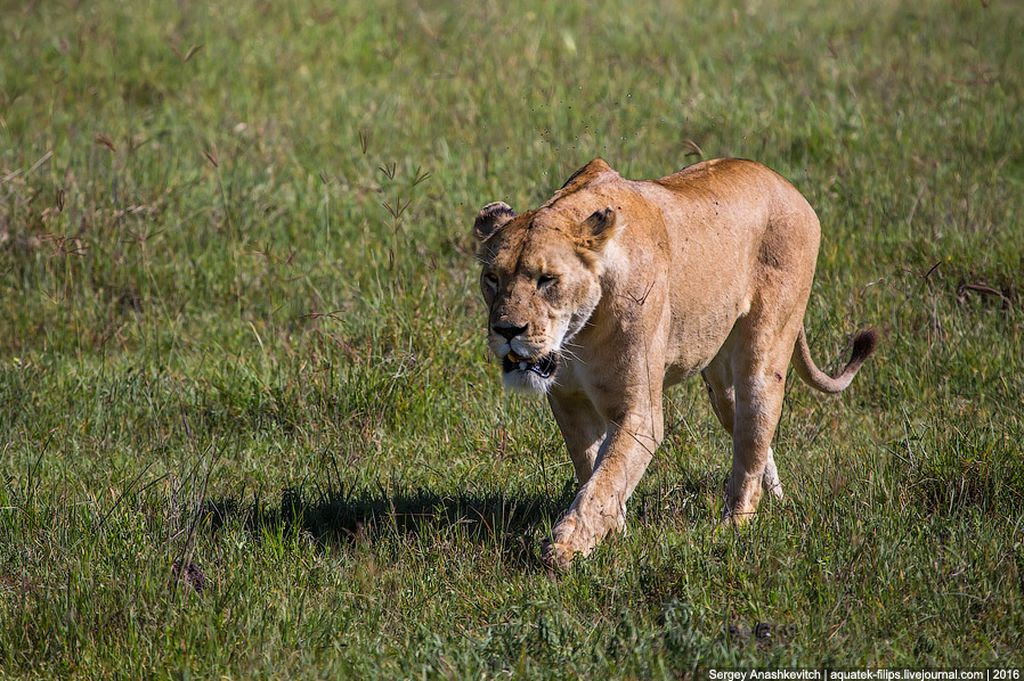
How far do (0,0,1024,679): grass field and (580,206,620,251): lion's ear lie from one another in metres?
1.02

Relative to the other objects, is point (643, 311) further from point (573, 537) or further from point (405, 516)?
point (405, 516)

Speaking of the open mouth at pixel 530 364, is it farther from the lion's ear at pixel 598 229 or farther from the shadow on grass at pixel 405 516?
the shadow on grass at pixel 405 516

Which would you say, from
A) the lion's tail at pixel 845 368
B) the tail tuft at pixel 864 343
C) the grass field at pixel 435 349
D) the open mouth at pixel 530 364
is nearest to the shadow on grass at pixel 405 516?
the grass field at pixel 435 349

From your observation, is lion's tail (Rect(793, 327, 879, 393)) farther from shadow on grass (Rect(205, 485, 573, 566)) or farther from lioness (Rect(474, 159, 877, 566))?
shadow on grass (Rect(205, 485, 573, 566))

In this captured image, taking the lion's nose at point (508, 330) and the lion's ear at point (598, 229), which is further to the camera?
the lion's ear at point (598, 229)

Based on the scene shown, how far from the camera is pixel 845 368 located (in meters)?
5.80

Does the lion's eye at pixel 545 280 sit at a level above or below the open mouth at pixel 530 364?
above

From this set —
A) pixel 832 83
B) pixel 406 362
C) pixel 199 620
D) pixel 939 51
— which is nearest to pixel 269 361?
pixel 406 362

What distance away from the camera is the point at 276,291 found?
7.38m

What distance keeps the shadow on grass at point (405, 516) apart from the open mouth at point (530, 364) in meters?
0.57

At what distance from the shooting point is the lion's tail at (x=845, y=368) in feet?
18.6

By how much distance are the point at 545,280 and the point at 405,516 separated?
1230 mm

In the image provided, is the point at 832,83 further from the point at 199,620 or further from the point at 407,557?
the point at 199,620

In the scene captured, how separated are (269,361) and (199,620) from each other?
108 inches
